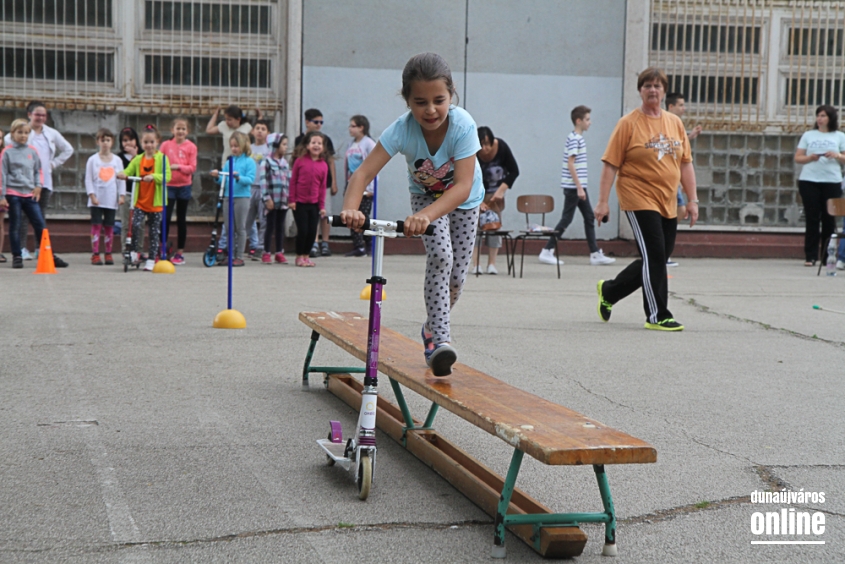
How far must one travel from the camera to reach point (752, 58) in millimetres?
18016

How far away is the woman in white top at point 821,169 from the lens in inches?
613

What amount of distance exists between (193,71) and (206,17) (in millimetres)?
916

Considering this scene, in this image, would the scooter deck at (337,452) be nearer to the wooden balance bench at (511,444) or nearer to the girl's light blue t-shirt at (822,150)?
the wooden balance bench at (511,444)

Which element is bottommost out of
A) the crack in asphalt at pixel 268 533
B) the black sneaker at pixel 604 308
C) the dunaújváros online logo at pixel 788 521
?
the crack in asphalt at pixel 268 533

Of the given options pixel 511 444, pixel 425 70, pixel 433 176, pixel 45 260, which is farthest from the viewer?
pixel 45 260

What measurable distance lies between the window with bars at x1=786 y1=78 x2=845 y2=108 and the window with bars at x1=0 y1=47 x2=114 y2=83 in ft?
39.1

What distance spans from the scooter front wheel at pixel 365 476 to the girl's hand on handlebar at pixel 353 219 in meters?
0.88

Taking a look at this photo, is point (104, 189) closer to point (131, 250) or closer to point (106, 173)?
point (106, 173)

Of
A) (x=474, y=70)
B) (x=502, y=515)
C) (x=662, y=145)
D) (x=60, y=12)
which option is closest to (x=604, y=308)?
(x=662, y=145)

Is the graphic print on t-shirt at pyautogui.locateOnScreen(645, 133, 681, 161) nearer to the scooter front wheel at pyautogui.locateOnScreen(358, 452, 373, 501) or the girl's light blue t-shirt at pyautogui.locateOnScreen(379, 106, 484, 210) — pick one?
the girl's light blue t-shirt at pyautogui.locateOnScreen(379, 106, 484, 210)

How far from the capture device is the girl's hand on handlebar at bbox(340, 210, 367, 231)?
3.77 meters

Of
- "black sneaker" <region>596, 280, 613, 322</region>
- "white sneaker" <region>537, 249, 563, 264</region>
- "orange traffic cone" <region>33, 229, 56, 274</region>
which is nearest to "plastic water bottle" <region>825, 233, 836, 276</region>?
"white sneaker" <region>537, 249, 563, 264</region>

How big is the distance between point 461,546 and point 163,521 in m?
1.07

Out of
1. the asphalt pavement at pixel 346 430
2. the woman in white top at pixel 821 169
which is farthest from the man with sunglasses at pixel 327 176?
the woman in white top at pixel 821 169
